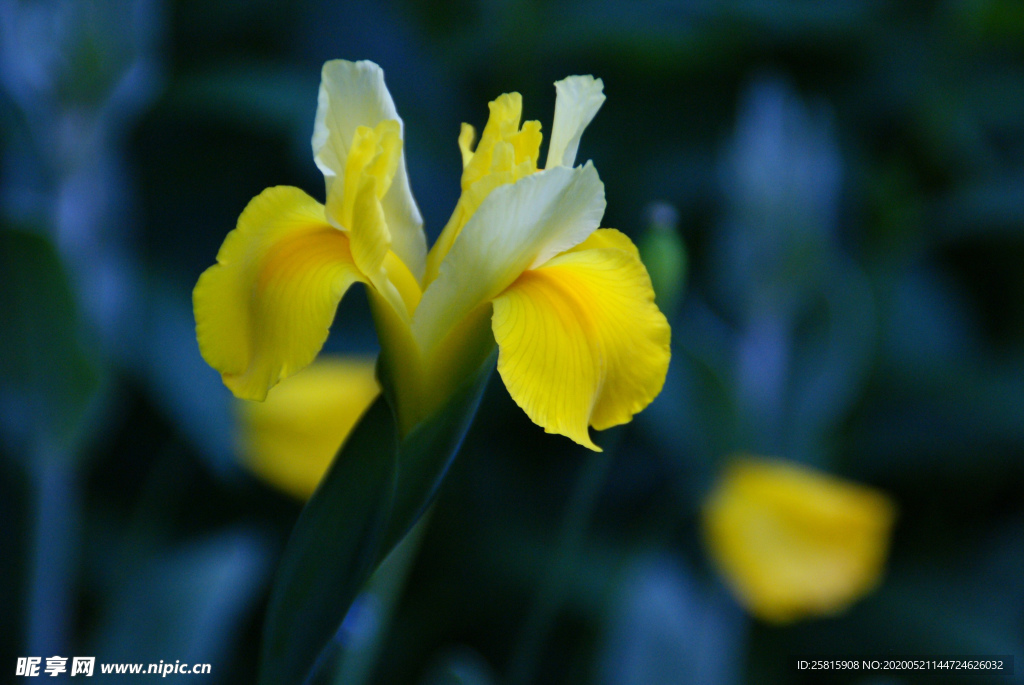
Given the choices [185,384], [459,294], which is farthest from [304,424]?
[459,294]

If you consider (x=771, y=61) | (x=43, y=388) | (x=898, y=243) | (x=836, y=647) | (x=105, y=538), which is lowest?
(x=836, y=647)

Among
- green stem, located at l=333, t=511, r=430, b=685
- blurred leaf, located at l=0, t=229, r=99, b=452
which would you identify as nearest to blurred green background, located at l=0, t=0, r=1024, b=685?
blurred leaf, located at l=0, t=229, r=99, b=452

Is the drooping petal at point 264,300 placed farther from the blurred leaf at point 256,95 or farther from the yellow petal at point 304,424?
the blurred leaf at point 256,95

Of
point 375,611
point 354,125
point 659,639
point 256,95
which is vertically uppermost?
point 256,95

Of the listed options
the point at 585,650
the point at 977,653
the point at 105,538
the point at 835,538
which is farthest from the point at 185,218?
the point at 977,653

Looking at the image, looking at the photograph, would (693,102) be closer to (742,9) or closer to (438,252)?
(742,9)

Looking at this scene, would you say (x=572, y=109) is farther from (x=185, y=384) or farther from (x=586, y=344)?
(x=185, y=384)

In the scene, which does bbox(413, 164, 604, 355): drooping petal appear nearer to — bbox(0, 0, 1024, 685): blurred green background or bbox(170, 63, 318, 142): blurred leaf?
bbox(0, 0, 1024, 685): blurred green background
